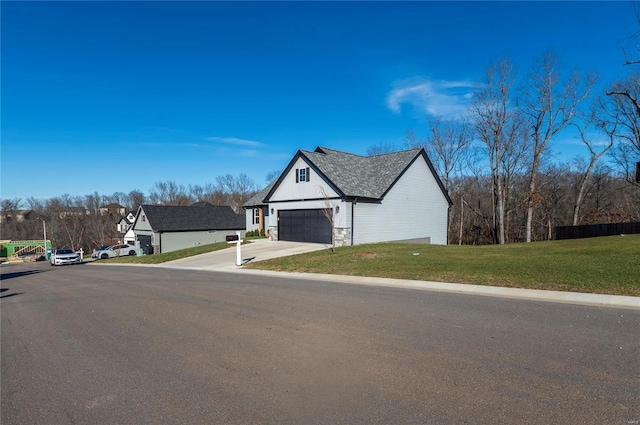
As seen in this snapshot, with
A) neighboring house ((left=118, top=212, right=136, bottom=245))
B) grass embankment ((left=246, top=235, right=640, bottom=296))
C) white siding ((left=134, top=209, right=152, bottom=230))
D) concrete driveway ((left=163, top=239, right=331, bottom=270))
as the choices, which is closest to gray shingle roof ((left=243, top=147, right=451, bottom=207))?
concrete driveway ((left=163, top=239, right=331, bottom=270))

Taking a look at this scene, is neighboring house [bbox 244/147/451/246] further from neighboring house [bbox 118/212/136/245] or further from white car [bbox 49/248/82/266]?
neighboring house [bbox 118/212/136/245]

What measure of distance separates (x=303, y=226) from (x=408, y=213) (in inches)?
322

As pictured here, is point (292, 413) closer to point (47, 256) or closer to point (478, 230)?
point (478, 230)

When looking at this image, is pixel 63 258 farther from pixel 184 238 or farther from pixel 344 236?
pixel 344 236

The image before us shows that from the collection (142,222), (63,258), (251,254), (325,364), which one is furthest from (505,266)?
(142,222)

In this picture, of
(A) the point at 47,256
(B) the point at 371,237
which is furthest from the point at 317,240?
(A) the point at 47,256

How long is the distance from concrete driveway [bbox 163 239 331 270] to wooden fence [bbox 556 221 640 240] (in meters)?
20.1

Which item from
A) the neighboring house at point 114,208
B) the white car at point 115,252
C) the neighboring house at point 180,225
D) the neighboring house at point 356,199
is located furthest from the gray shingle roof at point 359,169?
the neighboring house at point 114,208

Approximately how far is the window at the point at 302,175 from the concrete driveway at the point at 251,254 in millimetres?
4557

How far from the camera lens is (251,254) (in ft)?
74.4

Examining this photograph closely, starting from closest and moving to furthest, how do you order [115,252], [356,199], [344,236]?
[344,236] < [356,199] < [115,252]

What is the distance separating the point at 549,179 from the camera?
39844mm

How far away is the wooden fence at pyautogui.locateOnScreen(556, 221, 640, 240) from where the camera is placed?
81.7ft

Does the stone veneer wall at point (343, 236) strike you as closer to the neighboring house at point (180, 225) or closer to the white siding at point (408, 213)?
the white siding at point (408, 213)
